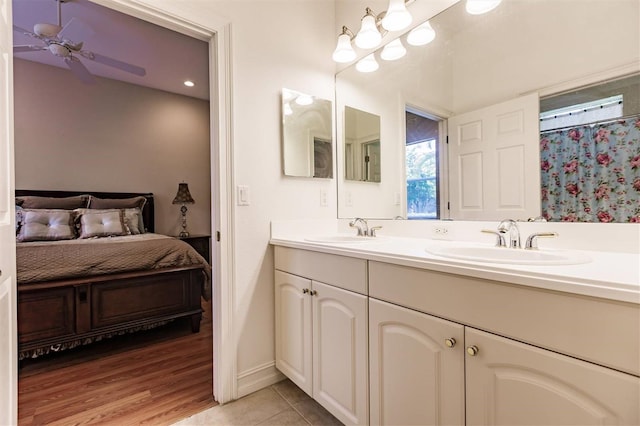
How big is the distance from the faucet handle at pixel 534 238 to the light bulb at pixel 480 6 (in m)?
1.03

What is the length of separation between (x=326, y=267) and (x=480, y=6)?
1.39 metres

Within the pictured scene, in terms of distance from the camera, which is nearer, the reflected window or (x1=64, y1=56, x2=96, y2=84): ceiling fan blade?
the reflected window

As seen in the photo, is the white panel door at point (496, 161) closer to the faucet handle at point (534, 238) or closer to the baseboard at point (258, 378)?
the faucet handle at point (534, 238)

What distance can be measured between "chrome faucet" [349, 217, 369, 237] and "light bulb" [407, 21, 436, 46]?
1049 mm

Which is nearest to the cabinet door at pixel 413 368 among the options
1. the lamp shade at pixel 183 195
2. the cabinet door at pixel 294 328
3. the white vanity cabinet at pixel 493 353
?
the white vanity cabinet at pixel 493 353

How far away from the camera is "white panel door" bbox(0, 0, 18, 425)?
888mm

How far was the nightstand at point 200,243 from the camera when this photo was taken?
4.15 meters

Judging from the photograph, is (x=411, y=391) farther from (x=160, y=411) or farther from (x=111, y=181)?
(x=111, y=181)

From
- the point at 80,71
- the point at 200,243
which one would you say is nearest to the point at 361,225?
the point at 200,243

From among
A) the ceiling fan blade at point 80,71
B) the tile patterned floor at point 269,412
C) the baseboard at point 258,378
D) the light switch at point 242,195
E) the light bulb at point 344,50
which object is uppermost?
the ceiling fan blade at point 80,71

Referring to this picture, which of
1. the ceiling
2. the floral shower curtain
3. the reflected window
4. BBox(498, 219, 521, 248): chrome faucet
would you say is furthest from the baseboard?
the ceiling

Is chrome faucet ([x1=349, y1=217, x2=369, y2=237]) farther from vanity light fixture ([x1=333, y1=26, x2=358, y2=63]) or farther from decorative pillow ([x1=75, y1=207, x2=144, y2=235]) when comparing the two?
decorative pillow ([x1=75, y1=207, x2=144, y2=235])

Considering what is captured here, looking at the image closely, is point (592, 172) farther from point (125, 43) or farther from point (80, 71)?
point (80, 71)

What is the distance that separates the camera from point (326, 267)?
138 centimetres
